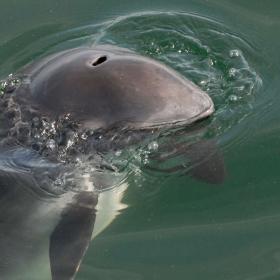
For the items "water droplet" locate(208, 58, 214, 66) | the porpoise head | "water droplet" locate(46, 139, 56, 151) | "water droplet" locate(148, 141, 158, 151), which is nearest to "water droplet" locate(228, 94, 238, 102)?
"water droplet" locate(208, 58, 214, 66)

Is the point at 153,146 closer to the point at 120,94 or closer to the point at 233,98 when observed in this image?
the point at 120,94

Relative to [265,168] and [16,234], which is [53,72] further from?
[265,168]

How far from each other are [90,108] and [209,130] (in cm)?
103

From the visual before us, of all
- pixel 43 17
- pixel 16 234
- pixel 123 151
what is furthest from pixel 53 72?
pixel 43 17

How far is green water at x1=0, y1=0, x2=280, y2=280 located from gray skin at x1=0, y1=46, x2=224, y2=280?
0.21 metres

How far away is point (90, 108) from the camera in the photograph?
544cm

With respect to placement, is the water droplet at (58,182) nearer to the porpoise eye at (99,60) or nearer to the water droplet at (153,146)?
the water droplet at (153,146)

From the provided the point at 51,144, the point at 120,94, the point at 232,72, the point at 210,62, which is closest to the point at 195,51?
the point at 210,62

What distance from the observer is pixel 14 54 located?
7.36 m

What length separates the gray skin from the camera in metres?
5.40

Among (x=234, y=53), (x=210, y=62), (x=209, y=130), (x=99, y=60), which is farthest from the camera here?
(x=234, y=53)

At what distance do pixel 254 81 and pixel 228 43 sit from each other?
Result: 2.34 ft

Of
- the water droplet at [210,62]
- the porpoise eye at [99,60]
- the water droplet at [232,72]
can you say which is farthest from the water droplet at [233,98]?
the porpoise eye at [99,60]

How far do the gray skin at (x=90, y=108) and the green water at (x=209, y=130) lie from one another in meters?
0.21
